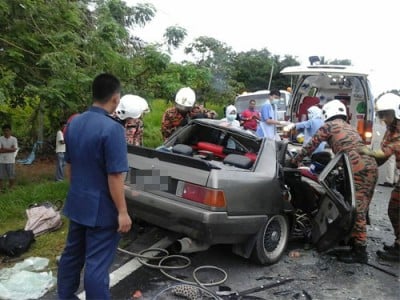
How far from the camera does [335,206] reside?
412 centimetres

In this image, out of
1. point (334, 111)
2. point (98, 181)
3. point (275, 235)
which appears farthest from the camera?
point (334, 111)

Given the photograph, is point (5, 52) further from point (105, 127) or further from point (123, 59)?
point (105, 127)

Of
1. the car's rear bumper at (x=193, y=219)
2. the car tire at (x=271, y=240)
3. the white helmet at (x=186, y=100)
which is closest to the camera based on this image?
the car's rear bumper at (x=193, y=219)

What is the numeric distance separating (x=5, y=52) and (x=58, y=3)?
117 centimetres

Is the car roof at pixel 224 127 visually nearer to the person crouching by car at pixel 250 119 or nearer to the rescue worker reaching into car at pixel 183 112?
the rescue worker reaching into car at pixel 183 112

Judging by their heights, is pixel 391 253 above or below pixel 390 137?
below

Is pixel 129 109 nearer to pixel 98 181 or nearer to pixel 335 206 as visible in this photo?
pixel 98 181

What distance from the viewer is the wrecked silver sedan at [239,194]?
357cm

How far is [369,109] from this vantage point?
9.05 metres

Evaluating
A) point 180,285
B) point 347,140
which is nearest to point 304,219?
point 347,140

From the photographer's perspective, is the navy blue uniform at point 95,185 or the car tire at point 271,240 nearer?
the navy blue uniform at point 95,185

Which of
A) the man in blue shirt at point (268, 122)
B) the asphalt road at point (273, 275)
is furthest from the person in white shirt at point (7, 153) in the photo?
the man in blue shirt at point (268, 122)

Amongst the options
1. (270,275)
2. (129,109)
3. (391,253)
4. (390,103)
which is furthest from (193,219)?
(390,103)

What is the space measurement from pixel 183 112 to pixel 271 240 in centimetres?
259
